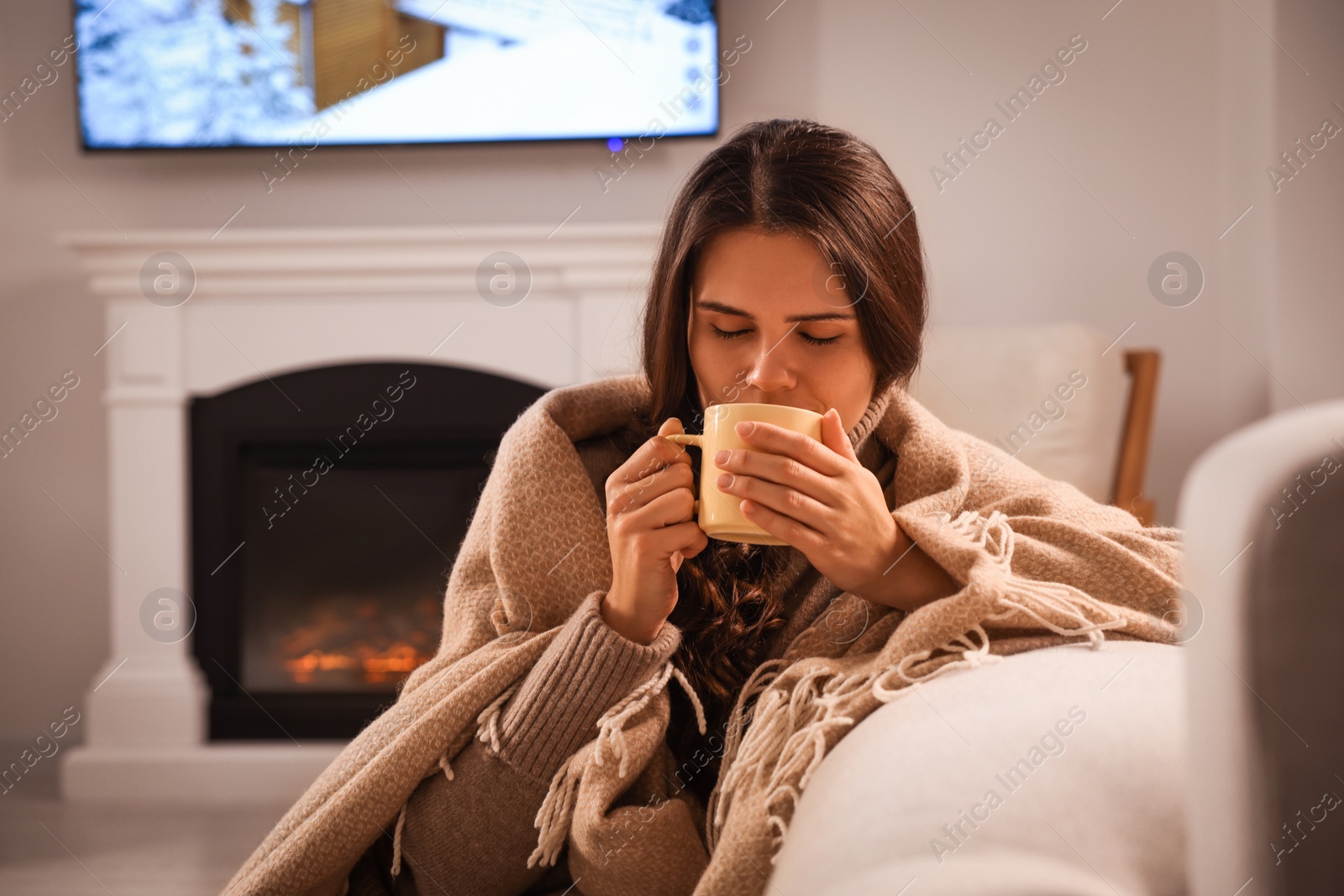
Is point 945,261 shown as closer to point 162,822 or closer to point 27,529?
point 162,822

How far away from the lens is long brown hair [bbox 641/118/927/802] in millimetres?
957

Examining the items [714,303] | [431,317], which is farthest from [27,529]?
[714,303]

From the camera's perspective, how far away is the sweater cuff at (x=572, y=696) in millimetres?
863

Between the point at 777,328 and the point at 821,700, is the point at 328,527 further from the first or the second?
the point at 821,700

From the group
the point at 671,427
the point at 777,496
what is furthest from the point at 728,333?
the point at 777,496

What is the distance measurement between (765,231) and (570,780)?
523 mm

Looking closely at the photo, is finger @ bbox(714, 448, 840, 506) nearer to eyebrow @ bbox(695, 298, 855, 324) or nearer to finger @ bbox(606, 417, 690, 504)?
finger @ bbox(606, 417, 690, 504)

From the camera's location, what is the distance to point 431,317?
2424 millimetres

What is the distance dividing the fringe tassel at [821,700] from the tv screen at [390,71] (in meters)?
1.97

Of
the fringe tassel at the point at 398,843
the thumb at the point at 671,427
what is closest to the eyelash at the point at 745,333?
Result: the thumb at the point at 671,427

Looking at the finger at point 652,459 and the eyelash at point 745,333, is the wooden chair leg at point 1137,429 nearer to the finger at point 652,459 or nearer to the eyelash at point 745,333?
the eyelash at point 745,333

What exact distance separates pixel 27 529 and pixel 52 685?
42 cm

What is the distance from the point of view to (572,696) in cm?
86

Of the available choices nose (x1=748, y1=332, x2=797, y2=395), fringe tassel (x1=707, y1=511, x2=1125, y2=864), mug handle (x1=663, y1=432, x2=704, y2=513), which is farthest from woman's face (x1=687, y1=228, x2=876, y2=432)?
fringe tassel (x1=707, y1=511, x2=1125, y2=864)
